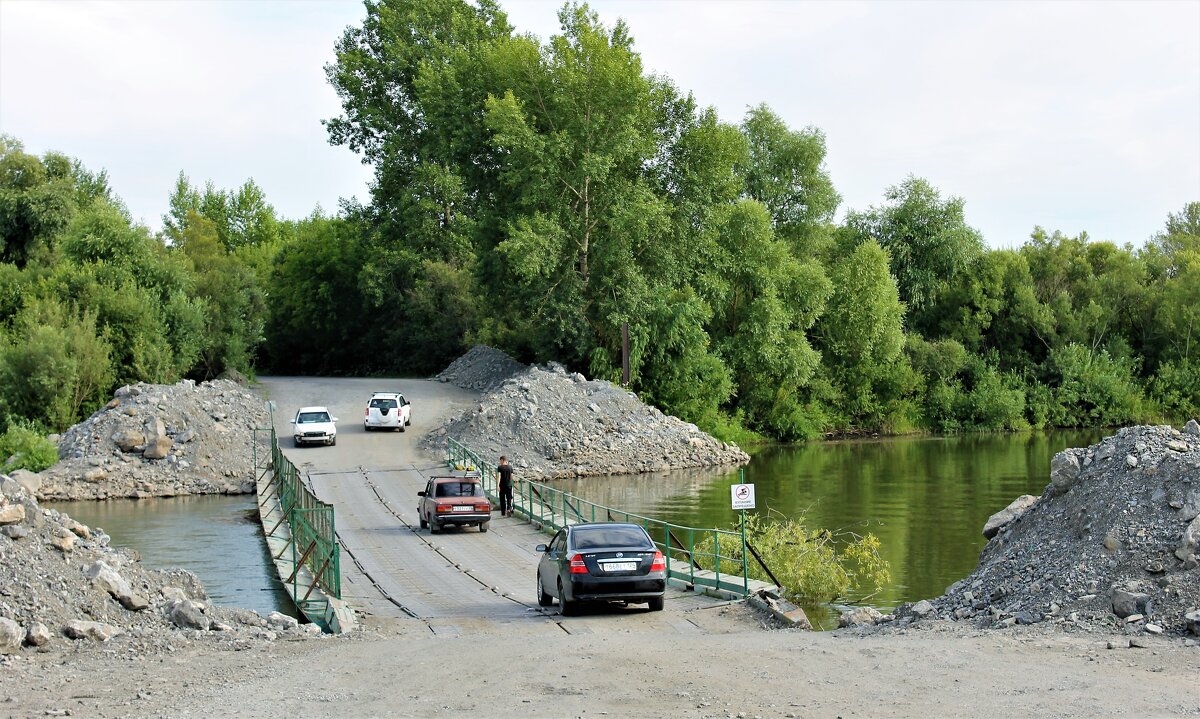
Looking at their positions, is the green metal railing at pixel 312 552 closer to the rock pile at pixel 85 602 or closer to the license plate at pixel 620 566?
the rock pile at pixel 85 602

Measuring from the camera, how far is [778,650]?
16141 mm

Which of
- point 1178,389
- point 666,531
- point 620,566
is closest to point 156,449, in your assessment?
point 666,531

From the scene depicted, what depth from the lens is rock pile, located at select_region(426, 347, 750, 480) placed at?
49844mm

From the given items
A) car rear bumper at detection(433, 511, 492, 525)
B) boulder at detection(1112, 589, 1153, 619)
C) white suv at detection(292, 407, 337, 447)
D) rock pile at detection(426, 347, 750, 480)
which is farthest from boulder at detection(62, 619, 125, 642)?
white suv at detection(292, 407, 337, 447)

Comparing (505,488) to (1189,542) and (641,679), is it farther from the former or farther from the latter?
(641,679)

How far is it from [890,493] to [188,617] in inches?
1156

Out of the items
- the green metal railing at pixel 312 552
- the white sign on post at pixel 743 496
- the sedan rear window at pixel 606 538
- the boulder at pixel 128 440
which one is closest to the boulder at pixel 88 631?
the green metal railing at pixel 312 552

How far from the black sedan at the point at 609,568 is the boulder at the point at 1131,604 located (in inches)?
286

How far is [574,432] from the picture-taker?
52.6 meters

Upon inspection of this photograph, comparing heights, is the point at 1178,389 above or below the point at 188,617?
above

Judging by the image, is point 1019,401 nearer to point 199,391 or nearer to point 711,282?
point 711,282

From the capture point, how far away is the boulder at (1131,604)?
673 inches

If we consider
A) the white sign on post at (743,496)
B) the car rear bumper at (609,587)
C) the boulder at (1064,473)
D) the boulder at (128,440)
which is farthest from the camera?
the boulder at (128,440)

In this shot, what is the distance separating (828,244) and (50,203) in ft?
159
